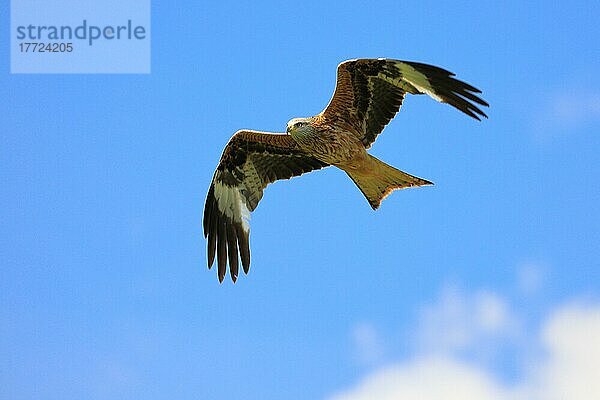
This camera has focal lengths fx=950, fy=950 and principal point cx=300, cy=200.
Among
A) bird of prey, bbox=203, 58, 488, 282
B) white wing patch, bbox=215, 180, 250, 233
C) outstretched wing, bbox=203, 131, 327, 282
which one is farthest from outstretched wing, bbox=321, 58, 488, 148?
white wing patch, bbox=215, 180, 250, 233

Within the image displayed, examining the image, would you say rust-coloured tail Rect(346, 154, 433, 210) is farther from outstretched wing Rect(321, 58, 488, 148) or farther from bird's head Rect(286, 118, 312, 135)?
bird's head Rect(286, 118, 312, 135)

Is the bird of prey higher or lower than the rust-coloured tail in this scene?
higher

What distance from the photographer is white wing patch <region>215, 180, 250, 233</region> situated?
1456cm

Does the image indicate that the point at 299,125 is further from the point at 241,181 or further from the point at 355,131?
the point at 241,181

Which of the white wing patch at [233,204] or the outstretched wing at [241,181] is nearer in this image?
the outstretched wing at [241,181]

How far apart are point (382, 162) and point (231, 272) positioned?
3104 mm

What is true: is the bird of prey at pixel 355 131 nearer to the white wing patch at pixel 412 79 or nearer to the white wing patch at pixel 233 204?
the white wing patch at pixel 412 79

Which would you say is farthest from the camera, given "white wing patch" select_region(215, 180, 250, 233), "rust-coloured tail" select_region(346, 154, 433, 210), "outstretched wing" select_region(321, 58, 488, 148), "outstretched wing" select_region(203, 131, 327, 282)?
"white wing patch" select_region(215, 180, 250, 233)

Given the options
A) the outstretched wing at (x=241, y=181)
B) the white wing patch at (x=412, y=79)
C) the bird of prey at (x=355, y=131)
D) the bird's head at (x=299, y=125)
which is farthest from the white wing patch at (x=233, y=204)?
the white wing patch at (x=412, y=79)

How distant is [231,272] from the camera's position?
1431cm

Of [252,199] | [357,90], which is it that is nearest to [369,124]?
[357,90]

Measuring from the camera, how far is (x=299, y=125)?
42.0 ft

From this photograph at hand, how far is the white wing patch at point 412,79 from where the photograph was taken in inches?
489

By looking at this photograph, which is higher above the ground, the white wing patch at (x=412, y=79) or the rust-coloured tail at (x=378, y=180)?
the white wing patch at (x=412, y=79)
